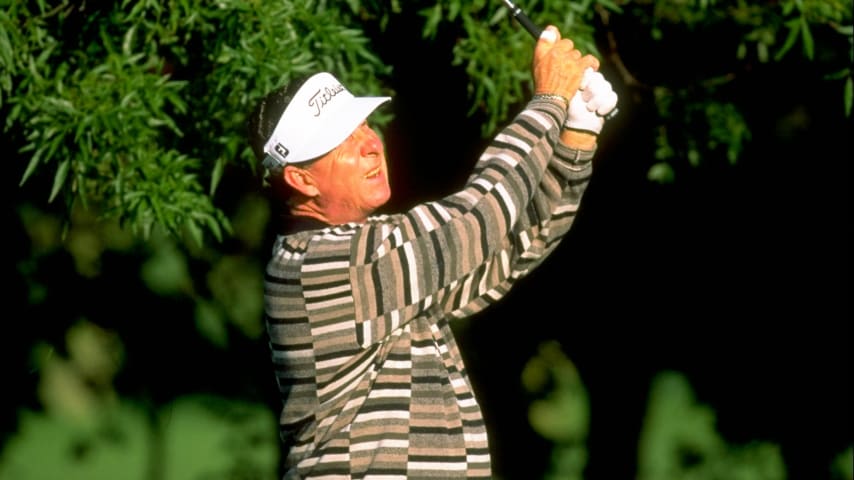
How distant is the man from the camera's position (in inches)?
122

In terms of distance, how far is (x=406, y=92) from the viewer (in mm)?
6055

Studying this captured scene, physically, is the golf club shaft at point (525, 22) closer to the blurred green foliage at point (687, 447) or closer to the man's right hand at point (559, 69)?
the man's right hand at point (559, 69)

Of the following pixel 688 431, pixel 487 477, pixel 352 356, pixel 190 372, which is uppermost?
pixel 352 356

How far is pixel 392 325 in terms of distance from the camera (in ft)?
10.3

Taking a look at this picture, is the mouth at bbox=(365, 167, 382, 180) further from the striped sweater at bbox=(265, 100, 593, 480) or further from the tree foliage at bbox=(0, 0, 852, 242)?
the tree foliage at bbox=(0, 0, 852, 242)

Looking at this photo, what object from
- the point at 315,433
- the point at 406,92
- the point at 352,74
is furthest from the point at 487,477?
the point at 406,92

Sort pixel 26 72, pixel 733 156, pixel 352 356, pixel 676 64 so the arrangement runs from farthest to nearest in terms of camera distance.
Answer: pixel 676 64 < pixel 733 156 < pixel 26 72 < pixel 352 356

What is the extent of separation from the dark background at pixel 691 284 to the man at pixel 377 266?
9.10 feet

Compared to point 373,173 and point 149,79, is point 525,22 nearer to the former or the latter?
point 373,173

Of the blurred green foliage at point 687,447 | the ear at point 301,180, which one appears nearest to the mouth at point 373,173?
the ear at point 301,180

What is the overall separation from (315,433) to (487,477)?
380mm

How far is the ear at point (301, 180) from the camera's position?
329 cm

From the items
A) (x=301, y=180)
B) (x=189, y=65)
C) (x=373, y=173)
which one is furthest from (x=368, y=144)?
(x=189, y=65)

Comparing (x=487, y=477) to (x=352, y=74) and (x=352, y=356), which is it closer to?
(x=352, y=356)
